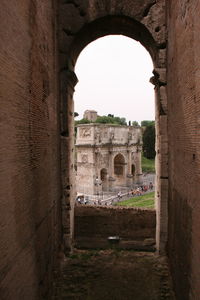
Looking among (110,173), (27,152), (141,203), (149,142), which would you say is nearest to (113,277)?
(27,152)

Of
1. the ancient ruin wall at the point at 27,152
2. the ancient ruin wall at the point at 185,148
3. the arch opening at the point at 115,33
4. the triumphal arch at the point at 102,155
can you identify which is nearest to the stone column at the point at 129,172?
the triumphal arch at the point at 102,155

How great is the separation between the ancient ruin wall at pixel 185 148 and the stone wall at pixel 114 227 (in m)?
1.34

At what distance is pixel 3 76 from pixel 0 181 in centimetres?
115

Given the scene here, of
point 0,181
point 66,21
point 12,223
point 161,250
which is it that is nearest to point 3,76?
point 0,181

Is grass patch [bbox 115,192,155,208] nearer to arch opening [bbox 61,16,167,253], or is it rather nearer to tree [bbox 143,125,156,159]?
arch opening [bbox 61,16,167,253]

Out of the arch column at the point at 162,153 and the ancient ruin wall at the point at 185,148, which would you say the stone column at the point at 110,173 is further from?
the ancient ruin wall at the point at 185,148

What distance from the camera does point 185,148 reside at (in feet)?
12.8

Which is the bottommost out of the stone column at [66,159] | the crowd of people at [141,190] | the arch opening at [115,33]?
the crowd of people at [141,190]

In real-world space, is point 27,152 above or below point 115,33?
below

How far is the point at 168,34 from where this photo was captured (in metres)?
5.43

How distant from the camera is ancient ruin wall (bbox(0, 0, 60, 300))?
9.20ft

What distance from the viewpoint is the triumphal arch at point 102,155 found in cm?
2541

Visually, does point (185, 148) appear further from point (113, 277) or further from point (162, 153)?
point (113, 277)

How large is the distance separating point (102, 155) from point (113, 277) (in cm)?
2122
